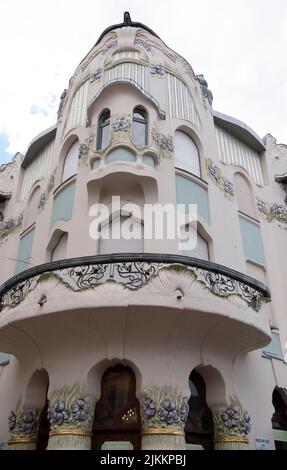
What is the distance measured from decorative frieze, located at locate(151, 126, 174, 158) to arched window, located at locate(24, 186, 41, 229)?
566 centimetres

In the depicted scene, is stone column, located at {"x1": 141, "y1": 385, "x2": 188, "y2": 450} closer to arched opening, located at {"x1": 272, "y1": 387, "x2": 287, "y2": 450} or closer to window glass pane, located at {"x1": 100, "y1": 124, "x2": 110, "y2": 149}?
arched opening, located at {"x1": 272, "y1": 387, "x2": 287, "y2": 450}

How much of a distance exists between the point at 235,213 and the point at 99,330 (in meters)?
6.83

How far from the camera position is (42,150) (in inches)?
701

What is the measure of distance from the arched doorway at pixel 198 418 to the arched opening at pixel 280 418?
2.43 m

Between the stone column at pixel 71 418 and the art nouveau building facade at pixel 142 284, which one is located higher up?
the art nouveau building facade at pixel 142 284

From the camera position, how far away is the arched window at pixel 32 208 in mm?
15605

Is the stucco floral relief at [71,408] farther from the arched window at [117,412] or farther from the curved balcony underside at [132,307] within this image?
the curved balcony underside at [132,307]

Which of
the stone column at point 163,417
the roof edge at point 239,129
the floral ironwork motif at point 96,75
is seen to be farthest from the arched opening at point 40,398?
the roof edge at point 239,129

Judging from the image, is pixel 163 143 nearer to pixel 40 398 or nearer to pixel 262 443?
pixel 40 398

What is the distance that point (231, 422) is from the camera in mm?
9258

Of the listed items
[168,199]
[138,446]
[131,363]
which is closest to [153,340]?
[131,363]

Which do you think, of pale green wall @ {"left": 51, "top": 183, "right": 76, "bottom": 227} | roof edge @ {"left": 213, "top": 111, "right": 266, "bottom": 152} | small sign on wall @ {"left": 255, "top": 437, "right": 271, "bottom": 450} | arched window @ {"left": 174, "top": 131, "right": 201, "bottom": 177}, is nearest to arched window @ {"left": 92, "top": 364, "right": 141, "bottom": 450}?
small sign on wall @ {"left": 255, "top": 437, "right": 271, "bottom": 450}

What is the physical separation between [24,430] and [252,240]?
8760mm

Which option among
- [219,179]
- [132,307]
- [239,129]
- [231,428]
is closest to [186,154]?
[219,179]
